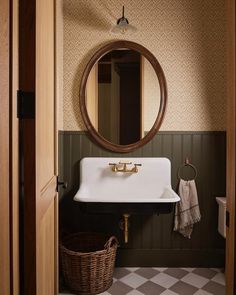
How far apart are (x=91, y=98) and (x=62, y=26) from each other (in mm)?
735

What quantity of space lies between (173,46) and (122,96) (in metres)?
0.69

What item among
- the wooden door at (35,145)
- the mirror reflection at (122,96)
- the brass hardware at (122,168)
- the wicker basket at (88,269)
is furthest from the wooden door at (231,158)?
the mirror reflection at (122,96)

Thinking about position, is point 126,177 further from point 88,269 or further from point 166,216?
point 88,269

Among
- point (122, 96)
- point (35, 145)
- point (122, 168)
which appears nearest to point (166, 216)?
point (122, 168)

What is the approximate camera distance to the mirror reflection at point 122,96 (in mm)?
2656

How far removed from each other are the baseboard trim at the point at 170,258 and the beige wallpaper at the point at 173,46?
48.3 inches

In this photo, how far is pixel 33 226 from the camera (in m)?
0.96

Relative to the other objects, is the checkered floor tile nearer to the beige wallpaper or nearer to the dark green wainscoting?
the dark green wainscoting

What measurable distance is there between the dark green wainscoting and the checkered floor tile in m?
0.09

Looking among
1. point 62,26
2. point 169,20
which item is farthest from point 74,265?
point 169,20

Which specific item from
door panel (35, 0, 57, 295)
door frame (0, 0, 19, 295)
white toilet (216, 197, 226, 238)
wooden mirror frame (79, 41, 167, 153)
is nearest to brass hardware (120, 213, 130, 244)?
wooden mirror frame (79, 41, 167, 153)

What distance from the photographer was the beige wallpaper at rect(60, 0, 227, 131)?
8.67 ft

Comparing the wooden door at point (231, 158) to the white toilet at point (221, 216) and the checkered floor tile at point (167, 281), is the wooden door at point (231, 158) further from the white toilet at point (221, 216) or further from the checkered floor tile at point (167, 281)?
the white toilet at point (221, 216)

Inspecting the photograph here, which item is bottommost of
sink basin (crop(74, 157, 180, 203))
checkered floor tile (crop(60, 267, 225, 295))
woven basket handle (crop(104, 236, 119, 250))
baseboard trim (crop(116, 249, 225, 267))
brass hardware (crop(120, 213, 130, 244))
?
checkered floor tile (crop(60, 267, 225, 295))
